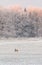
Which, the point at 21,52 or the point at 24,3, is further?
the point at 24,3

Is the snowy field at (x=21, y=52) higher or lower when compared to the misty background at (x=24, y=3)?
lower

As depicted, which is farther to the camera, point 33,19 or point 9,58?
point 33,19

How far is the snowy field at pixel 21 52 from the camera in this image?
2.87 metres

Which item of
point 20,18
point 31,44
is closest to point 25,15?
point 20,18

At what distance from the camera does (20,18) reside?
11.2ft

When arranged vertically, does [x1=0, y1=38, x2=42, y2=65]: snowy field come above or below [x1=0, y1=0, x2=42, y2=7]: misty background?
below

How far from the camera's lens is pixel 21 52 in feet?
10.3

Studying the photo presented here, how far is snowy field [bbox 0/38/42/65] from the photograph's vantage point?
113 inches

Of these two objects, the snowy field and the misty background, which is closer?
the snowy field

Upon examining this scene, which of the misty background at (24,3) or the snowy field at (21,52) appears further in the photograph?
the misty background at (24,3)

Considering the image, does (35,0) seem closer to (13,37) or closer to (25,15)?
(25,15)

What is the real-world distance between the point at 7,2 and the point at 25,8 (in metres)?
0.34

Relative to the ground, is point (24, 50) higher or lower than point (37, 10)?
lower

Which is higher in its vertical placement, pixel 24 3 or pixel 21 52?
pixel 24 3
